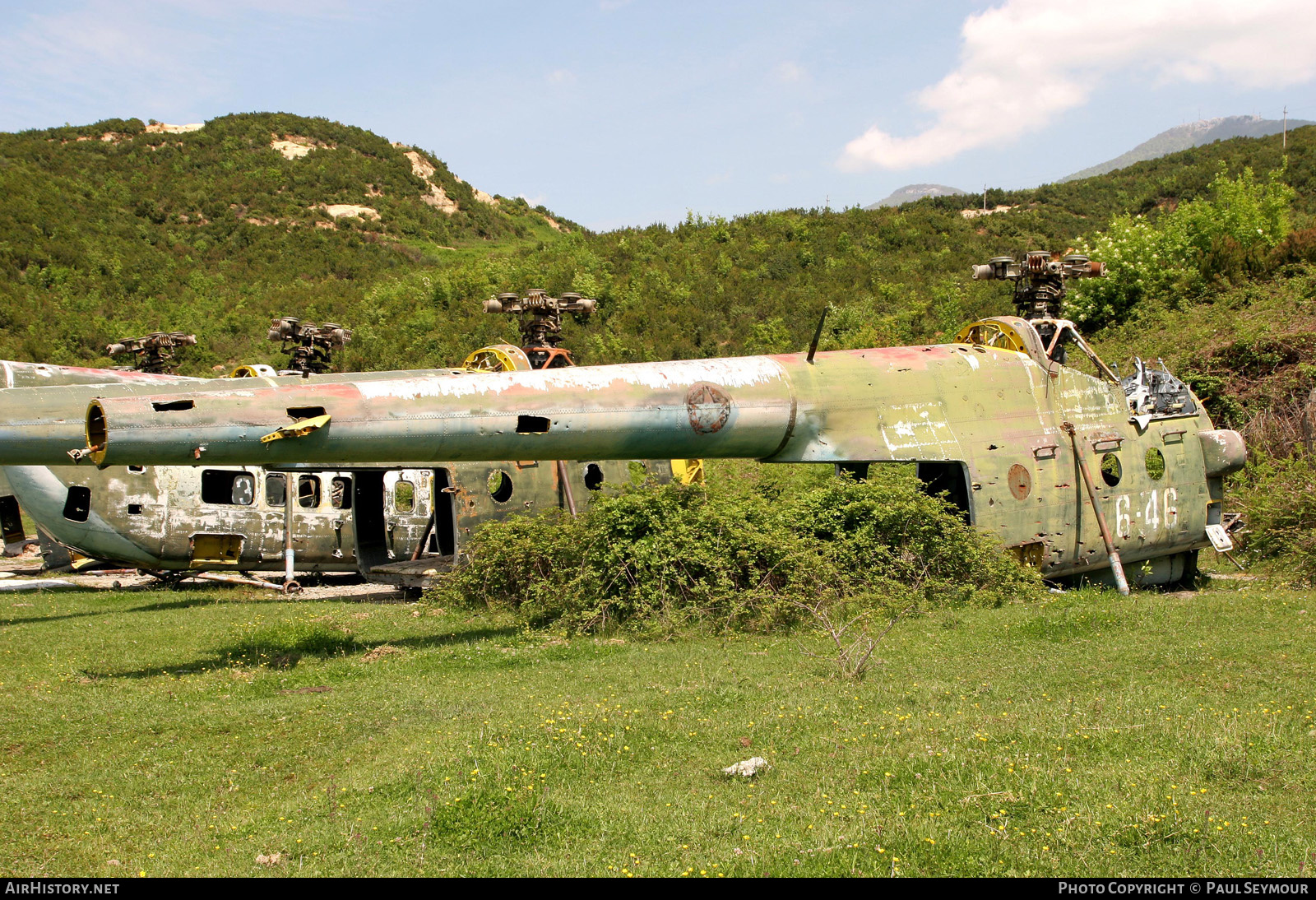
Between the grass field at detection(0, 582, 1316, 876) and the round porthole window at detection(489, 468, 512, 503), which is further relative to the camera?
the round porthole window at detection(489, 468, 512, 503)

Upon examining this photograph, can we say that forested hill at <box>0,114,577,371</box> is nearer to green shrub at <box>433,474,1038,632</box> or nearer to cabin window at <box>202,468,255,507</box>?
cabin window at <box>202,468,255,507</box>

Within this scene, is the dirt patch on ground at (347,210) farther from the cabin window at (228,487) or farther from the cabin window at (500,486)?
the cabin window at (500,486)

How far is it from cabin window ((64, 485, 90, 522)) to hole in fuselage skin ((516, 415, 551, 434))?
11.1 metres

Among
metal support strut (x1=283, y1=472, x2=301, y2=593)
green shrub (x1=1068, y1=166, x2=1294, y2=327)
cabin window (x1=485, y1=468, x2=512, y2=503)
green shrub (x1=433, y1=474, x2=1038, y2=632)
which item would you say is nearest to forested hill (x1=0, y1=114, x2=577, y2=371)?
metal support strut (x1=283, y1=472, x2=301, y2=593)

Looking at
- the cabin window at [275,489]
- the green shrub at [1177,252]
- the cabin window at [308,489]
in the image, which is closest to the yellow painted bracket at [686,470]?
the cabin window at [308,489]

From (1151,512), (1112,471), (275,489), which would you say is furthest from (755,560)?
(275,489)

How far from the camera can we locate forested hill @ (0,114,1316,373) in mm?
39781

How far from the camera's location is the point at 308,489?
18.1 m

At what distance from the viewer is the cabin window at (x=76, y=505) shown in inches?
668

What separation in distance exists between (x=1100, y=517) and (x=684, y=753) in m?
8.52

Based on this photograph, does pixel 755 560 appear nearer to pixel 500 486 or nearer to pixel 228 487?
pixel 500 486

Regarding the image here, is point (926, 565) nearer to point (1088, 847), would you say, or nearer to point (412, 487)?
point (1088, 847)

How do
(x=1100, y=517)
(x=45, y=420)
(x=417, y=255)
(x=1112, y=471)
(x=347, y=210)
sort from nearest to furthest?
(x=45, y=420), (x=1100, y=517), (x=1112, y=471), (x=417, y=255), (x=347, y=210)

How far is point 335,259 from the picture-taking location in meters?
60.2
